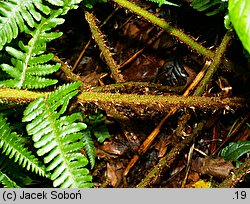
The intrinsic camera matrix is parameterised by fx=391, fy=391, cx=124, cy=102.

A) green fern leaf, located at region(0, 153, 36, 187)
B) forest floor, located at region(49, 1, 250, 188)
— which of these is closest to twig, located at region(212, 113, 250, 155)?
forest floor, located at region(49, 1, 250, 188)

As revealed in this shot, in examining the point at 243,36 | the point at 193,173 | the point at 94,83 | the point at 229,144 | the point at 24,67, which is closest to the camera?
the point at 243,36

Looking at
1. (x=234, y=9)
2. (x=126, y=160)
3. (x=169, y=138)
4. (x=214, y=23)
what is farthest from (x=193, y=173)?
(x=234, y=9)

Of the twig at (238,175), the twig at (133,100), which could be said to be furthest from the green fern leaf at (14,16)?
the twig at (238,175)

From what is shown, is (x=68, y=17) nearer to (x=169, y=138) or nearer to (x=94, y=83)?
(x=94, y=83)

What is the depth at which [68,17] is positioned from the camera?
2.57 metres

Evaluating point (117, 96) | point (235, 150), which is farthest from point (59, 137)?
point (235, 150)

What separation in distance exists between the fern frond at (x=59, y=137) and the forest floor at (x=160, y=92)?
0.62 meters

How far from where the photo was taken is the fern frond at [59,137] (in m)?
1.31

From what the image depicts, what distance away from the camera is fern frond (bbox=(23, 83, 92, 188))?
4.29ft

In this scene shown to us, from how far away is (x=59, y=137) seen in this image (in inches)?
53.7

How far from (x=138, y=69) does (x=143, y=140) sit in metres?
0.48

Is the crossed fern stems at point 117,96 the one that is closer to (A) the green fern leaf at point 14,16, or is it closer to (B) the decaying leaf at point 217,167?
(A) the green fern leaf at point 14,16

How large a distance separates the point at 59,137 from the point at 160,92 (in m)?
0.98

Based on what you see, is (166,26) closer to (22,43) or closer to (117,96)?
(117,96)
